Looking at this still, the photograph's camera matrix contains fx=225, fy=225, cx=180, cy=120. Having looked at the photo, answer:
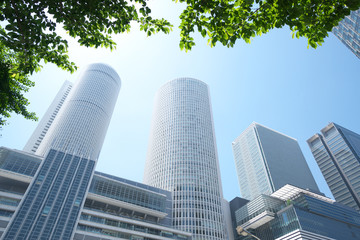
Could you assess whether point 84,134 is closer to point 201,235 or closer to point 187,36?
point 201,235

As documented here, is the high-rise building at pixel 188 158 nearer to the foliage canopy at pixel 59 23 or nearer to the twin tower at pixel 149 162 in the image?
the twin tower at pixel 149 162

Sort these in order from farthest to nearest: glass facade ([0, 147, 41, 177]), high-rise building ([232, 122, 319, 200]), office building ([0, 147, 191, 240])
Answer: high-rise building ([232, 122, 319, 200]), glass facade ([0, 147, 41, 177]), office building ([0, 147, 191, 240])

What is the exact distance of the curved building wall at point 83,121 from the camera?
148 meters

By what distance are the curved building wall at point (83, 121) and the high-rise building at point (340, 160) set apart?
176038 mm

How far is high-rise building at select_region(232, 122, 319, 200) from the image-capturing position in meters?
165

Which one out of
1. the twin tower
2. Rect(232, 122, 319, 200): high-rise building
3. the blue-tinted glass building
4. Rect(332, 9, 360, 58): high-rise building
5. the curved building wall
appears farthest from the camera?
Rect(232, 122, 319, 200): high-rise building

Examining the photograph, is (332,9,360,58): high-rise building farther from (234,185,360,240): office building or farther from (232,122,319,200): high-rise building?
(232,122,319,200): high-rise building

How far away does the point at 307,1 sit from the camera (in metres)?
7.53

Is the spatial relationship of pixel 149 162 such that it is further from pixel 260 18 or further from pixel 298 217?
pixel 260 18

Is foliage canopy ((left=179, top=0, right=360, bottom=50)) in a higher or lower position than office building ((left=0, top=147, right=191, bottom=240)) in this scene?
lower

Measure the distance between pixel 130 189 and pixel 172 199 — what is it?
2564 centimetres

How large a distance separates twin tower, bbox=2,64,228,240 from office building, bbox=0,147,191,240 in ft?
10.8

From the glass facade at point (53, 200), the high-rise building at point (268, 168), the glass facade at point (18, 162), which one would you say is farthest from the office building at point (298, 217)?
the glass facade at point (18, 162)

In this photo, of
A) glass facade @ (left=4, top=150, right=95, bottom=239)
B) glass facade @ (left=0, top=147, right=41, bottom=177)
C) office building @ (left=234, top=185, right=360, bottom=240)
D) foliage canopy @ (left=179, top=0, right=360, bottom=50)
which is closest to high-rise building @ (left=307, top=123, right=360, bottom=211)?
office building @ (left=234, top=185, right=360, bottom=240)
